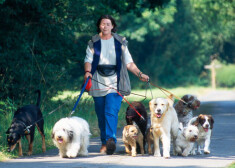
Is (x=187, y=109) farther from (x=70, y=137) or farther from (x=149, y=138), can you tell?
(x=70, y=137)

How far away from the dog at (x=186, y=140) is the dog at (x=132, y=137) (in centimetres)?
64

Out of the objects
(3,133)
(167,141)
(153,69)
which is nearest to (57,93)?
(3,133)

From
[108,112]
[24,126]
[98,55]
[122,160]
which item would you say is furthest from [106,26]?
[122,160]

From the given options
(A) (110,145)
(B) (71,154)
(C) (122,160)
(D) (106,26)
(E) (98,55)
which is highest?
(D) (106,26)

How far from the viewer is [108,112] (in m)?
9.26

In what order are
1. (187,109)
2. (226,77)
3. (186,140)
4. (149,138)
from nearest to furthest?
(186,140) < (149,138) < (187,109) < (226,77)

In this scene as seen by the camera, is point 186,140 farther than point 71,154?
Yes

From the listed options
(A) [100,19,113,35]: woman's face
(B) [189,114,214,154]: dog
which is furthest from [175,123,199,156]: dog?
(A) [100,19,113,35]: woman's face

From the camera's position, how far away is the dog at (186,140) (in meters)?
9.02

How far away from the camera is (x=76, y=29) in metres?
16.4

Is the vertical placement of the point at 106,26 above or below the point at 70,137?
above

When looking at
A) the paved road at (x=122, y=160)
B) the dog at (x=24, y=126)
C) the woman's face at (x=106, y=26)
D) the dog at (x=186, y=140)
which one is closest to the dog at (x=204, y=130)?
the paved road at (x=122, y=160)

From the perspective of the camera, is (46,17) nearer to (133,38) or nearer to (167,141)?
(167,141)

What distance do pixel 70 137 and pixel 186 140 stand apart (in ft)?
6.66
